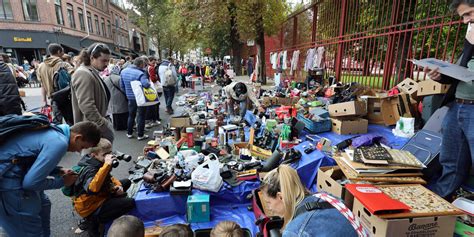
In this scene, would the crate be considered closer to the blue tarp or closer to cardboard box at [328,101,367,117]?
cardboard box at [328,101,367,117]

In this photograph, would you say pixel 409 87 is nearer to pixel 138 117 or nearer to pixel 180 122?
pixel 180 122

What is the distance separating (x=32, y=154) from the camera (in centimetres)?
190

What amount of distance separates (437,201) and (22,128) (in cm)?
350

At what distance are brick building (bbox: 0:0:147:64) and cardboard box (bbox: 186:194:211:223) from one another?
24820 millimetres

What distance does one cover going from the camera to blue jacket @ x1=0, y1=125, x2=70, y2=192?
6.09ft

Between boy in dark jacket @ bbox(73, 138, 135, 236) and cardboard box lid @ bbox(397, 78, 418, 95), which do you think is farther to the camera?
cardboard box lid @ bbox(397, 78, 418, 95)

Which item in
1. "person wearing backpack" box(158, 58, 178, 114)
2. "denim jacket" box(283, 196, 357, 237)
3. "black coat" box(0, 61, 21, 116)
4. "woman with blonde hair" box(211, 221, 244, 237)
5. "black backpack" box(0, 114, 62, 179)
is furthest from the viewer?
"person wearing backpack" box(158, 58, 178, 114)

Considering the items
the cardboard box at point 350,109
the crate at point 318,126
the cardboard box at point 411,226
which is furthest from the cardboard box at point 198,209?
the cardboard box at point 350,109

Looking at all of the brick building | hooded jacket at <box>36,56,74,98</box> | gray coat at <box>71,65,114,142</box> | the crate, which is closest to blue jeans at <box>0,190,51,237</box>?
gray coat at <box>71,65,114,142</box>

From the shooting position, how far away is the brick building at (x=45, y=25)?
19234mm

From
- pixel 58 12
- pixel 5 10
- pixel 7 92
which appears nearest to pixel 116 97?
pixel 7 92

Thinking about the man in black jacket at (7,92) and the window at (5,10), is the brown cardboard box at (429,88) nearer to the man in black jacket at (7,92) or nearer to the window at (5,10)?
the man in black jacket at (7,92)

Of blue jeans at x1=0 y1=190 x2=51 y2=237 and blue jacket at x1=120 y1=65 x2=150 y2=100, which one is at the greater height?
blue jacket at x1=120 y1=65 x2=150 y2=100

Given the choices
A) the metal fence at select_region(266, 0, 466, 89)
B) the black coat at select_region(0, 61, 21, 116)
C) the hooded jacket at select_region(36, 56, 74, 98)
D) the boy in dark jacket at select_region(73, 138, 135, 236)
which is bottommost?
the boy in dark jacket at select_region(73, 138, 135, 236)
